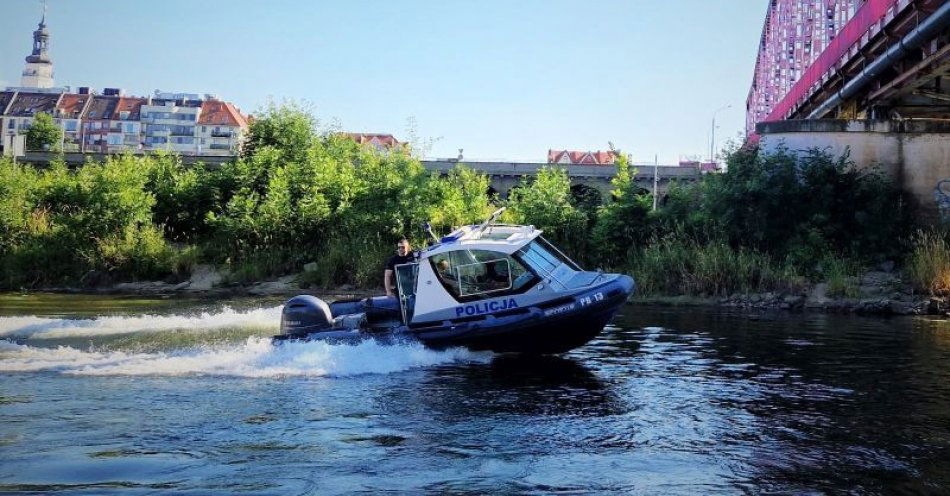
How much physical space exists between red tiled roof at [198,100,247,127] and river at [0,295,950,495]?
16621cm

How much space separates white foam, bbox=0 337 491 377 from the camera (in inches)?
637

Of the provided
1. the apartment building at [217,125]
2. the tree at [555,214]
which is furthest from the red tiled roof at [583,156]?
the tree at [555,214]

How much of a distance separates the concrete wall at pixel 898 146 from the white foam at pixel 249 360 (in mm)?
22721

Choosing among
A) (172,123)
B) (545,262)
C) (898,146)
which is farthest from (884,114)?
(172,123)

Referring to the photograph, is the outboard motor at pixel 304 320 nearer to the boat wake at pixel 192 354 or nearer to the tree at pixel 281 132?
the boat wake at pixel 192 354

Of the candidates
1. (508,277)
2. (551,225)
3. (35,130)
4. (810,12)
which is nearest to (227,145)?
(35,130)

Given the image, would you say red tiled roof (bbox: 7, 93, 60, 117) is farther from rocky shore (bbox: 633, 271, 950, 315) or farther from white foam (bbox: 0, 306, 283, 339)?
white foam (bbox: 0, 306, 283, 339)

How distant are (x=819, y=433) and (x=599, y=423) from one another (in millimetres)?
2827

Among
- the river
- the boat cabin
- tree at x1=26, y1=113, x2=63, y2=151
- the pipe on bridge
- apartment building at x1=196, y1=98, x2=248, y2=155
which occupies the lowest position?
the river

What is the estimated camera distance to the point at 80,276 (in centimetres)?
4050

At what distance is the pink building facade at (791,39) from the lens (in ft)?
176

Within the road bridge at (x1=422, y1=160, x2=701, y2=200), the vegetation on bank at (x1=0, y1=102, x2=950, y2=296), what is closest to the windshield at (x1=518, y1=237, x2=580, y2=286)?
the vegetation on bank at (x1=0, y1=102, x2=950, y2=296)

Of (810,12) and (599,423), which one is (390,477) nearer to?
(599,423)

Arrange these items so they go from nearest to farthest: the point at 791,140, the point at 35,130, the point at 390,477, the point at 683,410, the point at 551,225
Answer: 1. the point at 390,477
2. the point at 683,410
3. the point at 791,140
4. the point at 551,225
5. the point at 35,130
